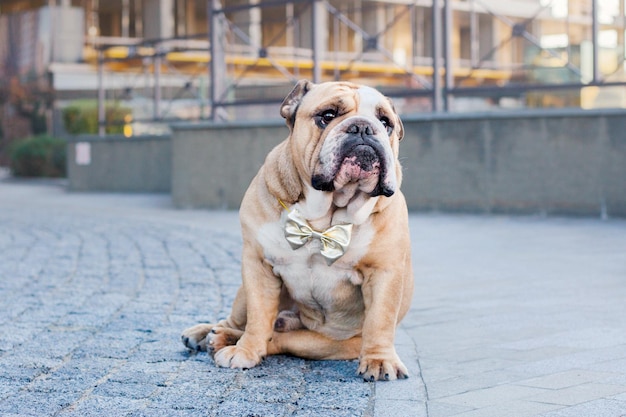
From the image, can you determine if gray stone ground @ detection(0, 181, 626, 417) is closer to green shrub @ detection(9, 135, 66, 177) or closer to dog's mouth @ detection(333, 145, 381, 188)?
dog's mouth @ detection(333, 145, 381, 188)

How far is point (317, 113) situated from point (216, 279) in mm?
2892

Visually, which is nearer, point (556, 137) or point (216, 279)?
point (216, 279)

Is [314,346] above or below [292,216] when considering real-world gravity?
below

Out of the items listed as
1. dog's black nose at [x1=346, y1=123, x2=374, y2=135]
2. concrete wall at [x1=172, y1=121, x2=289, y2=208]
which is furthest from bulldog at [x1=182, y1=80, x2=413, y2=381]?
concrete wall at [x1=172, y1=121, x2=289, y2=208]

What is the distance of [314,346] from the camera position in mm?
3975

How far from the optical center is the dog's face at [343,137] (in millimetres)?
3572

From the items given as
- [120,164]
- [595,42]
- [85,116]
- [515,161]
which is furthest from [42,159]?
[595,42]

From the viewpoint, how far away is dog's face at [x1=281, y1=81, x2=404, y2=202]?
3.57 m

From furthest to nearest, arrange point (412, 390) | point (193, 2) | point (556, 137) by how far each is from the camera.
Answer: point (193, 2), point (556, 137), point (412, 390)


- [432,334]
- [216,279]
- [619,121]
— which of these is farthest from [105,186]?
[432,334]

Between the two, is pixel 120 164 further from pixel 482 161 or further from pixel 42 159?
pixel 482 161

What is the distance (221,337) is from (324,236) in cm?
69

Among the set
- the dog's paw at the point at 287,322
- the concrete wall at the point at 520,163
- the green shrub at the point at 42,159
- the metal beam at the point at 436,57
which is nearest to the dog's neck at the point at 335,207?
the dog's paw at the point at 287,322

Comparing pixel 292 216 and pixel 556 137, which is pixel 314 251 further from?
pixel 556 137
